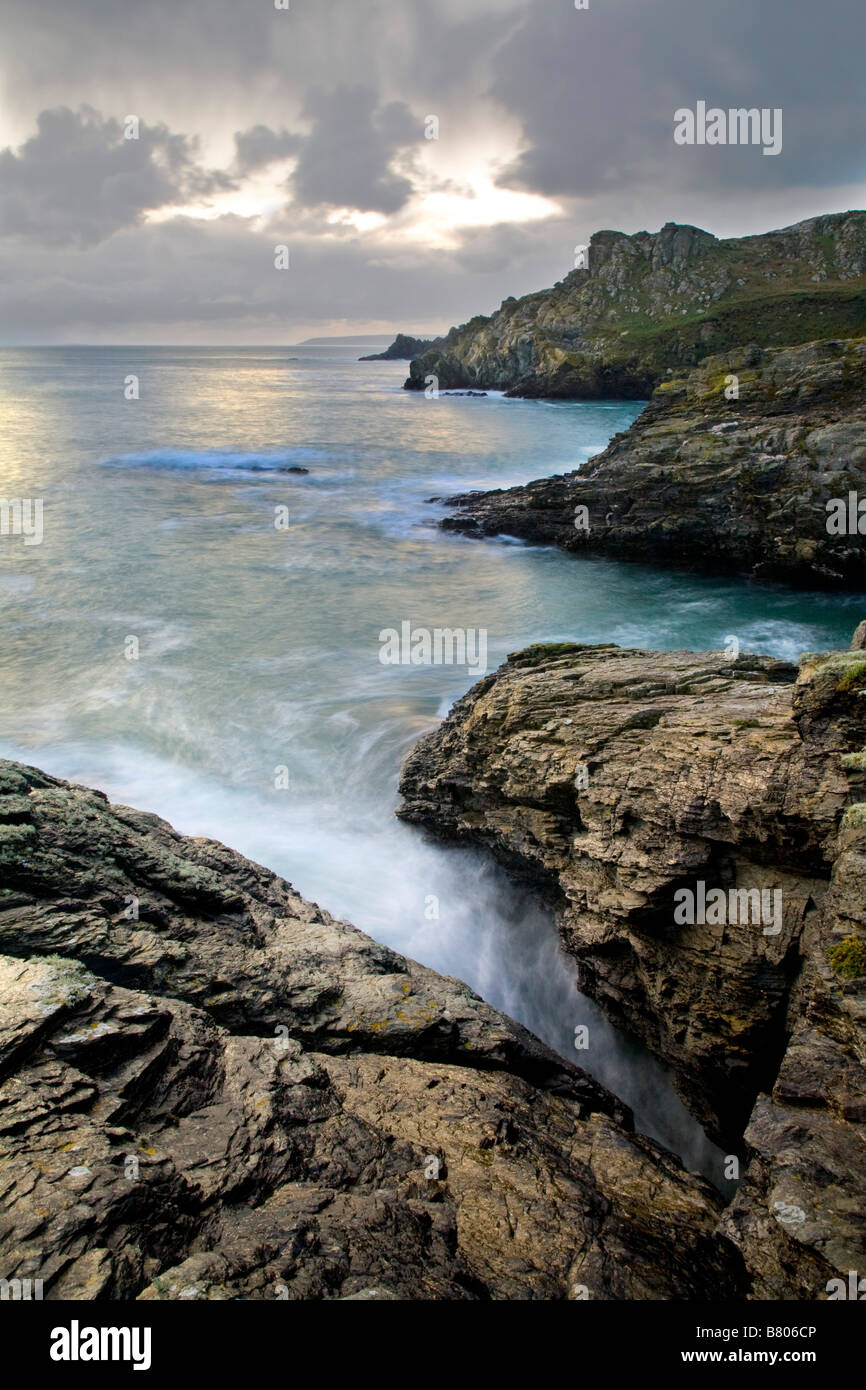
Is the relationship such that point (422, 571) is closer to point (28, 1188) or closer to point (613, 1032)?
point (613, 1032)

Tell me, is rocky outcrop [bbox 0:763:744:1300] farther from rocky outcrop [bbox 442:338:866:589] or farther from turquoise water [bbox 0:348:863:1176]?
rocky outcrop [bbox 442:338:866:589]

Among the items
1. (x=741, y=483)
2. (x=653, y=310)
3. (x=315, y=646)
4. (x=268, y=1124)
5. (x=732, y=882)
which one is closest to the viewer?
(x=268, y=1124)

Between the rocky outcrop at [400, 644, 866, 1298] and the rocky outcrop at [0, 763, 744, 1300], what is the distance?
81 cm

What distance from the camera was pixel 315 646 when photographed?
22.7 metres

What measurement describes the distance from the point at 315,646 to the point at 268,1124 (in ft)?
61.0

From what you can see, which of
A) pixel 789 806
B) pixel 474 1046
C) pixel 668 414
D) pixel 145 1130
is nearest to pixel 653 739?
pixel 789 806

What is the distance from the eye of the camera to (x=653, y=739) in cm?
926

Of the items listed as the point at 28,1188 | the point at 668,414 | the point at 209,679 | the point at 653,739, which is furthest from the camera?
the point at 668,414

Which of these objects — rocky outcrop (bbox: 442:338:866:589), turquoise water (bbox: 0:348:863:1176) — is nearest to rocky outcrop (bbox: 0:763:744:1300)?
turquoise water (bbox: 0:348:863:1176)

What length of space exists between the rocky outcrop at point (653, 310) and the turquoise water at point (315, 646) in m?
68.8

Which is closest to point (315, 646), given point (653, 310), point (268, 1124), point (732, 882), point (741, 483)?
point (732, 882)

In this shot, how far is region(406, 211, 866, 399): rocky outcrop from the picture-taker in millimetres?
105625

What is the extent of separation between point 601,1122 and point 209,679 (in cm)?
1638

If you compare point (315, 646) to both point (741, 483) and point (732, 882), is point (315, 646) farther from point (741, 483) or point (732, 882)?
point (741, 483)
